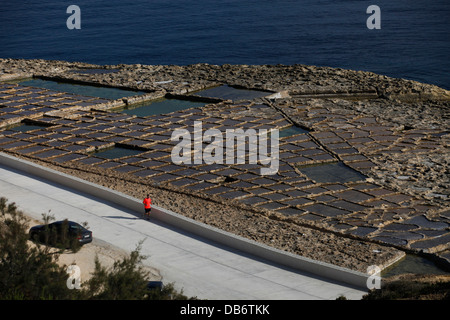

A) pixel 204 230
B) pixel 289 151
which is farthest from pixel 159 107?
pixel 204 230

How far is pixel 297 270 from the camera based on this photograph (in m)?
24.1

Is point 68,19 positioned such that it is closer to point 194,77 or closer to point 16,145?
point 194,77

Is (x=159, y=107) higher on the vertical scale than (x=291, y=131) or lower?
higher

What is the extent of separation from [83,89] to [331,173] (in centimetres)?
2667

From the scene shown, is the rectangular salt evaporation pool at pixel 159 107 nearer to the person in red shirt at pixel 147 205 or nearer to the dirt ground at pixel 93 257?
the person in red shirt at pixel 147 205

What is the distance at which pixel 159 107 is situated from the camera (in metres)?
49.0

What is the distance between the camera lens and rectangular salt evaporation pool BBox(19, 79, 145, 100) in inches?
2064

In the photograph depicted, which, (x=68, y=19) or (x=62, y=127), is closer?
(x=62, y=127)

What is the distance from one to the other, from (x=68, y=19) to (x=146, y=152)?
270ft

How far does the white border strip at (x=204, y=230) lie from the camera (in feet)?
76.2

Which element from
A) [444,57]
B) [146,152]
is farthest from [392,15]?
[146,152]

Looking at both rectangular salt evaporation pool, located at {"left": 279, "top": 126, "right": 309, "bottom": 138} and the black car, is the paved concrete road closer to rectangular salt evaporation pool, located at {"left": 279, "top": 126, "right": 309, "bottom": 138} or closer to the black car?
the black car

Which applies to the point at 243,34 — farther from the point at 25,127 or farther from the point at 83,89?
the point at 25,127

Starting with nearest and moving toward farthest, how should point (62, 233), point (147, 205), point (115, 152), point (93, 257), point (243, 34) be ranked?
point (62, 233), point (93, 257), point (147, 205), point (115, 152), point (243, 34)
